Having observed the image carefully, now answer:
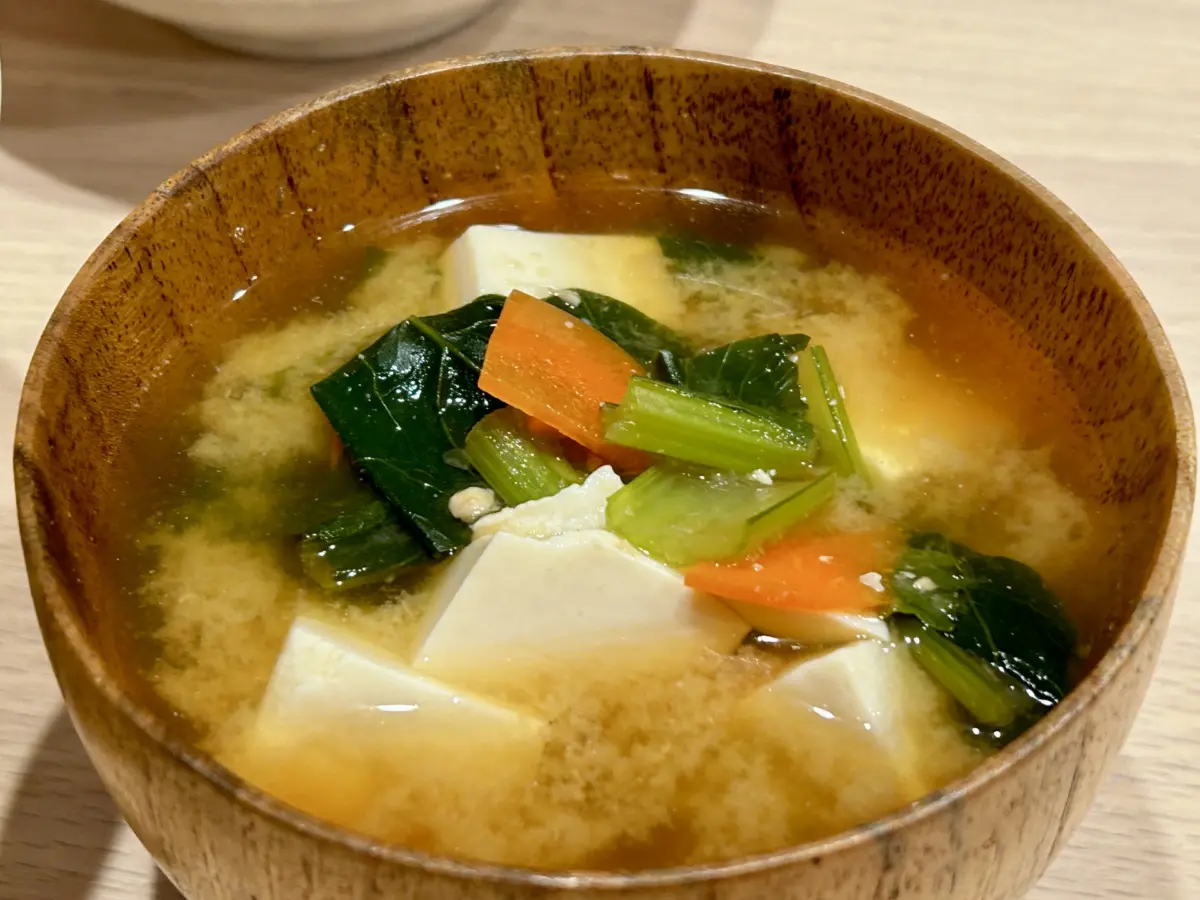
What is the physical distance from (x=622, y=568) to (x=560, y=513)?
86mm

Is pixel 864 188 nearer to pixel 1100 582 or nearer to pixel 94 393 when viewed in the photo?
pixel 1100 582

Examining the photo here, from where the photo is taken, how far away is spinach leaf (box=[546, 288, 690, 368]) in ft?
4.23

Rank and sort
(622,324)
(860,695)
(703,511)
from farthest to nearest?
(622,324) < (703,511) < (860,695)

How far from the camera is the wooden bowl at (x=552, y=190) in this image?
27.2 inches

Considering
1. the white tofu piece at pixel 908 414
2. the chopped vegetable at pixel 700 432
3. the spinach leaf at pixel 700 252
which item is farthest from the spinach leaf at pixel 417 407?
the white tofu piece at pixel 908 414

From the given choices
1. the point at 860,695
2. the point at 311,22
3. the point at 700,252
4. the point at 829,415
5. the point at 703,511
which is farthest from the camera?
the point at 311,22

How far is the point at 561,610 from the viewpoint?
1.04m

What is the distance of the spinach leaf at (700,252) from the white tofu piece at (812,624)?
55cm

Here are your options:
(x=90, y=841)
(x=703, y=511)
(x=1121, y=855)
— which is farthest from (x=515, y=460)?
(x=1121, y=855)

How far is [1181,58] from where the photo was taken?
6.89 feet

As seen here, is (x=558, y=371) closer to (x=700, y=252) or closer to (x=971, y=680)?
(x=700, y=252)

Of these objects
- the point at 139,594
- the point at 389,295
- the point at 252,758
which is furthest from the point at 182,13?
the point at 252,758

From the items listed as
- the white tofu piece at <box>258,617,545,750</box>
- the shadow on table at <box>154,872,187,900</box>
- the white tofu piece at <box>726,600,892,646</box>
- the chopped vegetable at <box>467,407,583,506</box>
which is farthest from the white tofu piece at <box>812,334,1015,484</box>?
the shadow on table at <box>154,872,187,900</box>

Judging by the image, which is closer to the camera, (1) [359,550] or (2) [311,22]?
(1) [359,550]
